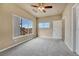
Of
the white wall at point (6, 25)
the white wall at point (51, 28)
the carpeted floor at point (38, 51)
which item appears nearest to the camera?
the carpeted floor at point (38, 51)

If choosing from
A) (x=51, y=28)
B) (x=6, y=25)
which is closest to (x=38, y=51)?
(x=6, y=25)

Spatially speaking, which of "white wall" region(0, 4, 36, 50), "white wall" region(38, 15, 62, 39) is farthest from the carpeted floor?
"white wall" region(38, 15, 62, 39)

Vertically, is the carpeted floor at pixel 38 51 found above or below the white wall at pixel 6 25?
below

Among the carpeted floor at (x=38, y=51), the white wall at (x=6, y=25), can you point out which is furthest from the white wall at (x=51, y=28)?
the white wall at (x=6, y=25)

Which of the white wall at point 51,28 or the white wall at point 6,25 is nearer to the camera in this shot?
the white wall at point 6,25

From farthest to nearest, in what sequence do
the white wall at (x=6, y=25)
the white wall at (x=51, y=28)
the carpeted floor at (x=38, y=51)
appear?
the white wall at (x=51, y=28) < the white wall at (x=6, y=25) < the carpeted floor at (x=38, y=51)

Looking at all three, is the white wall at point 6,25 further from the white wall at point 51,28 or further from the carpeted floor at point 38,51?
the white wall at point 51,28

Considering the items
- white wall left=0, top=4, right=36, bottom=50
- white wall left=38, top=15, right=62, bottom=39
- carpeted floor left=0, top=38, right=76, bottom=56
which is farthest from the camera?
white wall left=38, top=15, right=62, bottom=39

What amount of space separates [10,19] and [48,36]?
15.7 feet

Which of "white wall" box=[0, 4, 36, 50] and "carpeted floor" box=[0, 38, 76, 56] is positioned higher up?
"white wall" box=[0, 4, 36, 50]

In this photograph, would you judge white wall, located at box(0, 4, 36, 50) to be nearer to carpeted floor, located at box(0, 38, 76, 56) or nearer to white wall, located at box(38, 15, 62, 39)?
carpeted floor, located at box(0, 38, 76, 56)

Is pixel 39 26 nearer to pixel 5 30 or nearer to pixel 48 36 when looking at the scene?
pixel 48 36

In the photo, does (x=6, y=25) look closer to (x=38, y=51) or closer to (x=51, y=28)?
(x=38, y=51)

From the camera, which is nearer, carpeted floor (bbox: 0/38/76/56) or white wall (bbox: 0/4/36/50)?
carpeted floor (bbox: 0/38/76/56)
